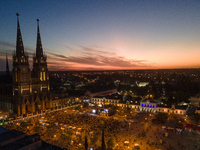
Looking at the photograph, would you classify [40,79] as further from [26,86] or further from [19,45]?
[19,45]

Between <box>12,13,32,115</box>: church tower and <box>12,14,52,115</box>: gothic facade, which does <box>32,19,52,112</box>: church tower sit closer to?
<box>12,14,52,115</box>: gothic facade

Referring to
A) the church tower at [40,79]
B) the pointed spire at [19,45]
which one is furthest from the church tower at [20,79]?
the church tower at [40,79]

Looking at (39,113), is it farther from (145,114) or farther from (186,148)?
(186,148)

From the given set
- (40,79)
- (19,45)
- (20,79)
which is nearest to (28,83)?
(20,79)

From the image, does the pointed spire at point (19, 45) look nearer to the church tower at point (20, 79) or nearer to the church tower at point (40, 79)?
the church tower at point (20, 79)

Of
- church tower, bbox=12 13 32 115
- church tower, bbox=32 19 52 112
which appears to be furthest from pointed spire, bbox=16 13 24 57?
church tower, bbox=32 19 52 112

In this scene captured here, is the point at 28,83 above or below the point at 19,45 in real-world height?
below

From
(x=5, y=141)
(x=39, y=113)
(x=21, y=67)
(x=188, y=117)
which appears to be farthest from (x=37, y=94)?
(x=188, y=117)
